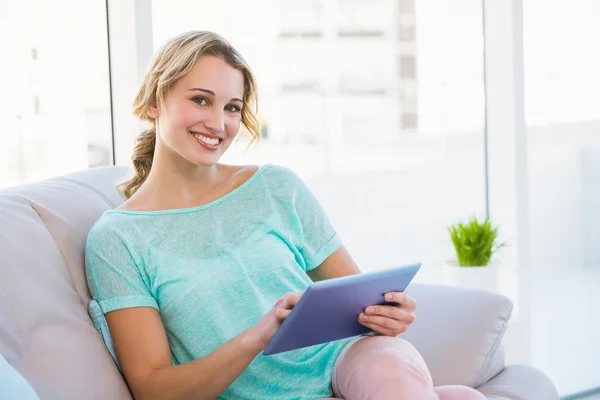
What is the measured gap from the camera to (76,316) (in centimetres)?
143

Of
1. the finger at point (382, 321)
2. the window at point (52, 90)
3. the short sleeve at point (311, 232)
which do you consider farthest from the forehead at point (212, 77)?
the window at point (52, 90)

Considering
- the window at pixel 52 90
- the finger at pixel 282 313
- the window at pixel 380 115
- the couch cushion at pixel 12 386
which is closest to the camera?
the couch cushion at pixel 12 386

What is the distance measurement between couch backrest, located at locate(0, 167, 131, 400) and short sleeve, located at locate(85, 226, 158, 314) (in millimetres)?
33

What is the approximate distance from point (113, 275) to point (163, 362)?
19 cm

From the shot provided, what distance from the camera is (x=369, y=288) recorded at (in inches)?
53.6

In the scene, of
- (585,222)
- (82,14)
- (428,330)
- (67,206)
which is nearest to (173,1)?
(82,14)

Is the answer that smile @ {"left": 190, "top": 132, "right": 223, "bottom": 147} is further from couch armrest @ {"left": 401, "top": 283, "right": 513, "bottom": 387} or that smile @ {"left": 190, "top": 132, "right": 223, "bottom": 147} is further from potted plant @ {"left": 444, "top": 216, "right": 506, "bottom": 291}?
potted plant @ {"left": 444, "top": 216, "right": 506, "bottom": 291}

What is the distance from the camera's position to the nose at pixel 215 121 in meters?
1.60

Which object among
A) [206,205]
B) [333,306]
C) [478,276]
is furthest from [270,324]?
[478,276]

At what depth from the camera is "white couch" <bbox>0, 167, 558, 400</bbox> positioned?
4.32 feet

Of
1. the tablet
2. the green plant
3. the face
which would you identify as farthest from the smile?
the green plant

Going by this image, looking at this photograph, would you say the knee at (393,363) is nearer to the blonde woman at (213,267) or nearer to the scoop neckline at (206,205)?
the blonde woman at (213,267)

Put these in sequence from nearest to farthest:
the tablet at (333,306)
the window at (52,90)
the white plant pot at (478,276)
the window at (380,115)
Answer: the tablet at (333,306)
the window at (52,90)
the white plant pot at (478,276)
the window at (380,115)

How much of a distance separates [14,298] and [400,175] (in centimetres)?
270
